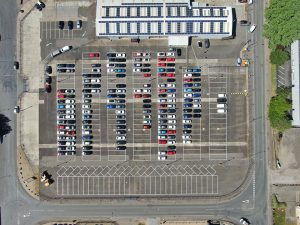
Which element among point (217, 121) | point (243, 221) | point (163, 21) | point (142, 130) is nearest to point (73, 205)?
point (142, 130)

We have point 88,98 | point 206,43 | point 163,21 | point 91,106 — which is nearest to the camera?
point 163,21

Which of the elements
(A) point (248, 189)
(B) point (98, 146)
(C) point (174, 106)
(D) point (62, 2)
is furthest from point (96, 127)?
(A) point (248, 189)

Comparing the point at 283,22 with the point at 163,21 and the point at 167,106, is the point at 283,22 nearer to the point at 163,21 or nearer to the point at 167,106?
the point at 163,21

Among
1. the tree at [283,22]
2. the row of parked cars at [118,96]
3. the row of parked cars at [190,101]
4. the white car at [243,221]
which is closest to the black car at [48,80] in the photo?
the row of parked cars at [118,96]

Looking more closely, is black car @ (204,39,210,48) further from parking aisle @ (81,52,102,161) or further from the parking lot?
parking aisle @ (81,52,102,161)

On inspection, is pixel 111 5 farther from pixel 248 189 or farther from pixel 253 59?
pixel 248 189
